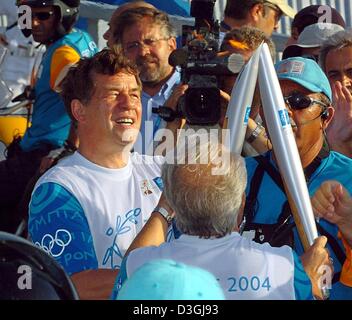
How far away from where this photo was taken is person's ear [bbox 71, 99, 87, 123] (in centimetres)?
444

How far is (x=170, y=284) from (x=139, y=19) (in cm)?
333

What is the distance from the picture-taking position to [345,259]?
3.98 m

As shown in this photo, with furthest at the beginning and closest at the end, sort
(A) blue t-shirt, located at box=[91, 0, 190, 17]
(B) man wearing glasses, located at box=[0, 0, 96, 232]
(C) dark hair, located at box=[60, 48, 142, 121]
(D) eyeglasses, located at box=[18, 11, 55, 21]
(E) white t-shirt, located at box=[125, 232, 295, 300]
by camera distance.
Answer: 1. (A) blue t-shirt, located at box=[91, 0, 190, 17]
2. (D) eyeglasses, located at box=[18, 11, 55, 21]
3. (B) man wearing glasses, located at box=[0, 0, 96, 232]
4. (C) dark hair, located at box=[60, 48, 142, 121]
5. (E) white t-shirt, located at box=[125, 232, 295, 300]

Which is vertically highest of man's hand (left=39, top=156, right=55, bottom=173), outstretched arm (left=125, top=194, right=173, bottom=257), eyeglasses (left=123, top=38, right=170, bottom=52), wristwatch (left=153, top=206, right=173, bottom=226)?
eyeglasses (left=123, top=38, right=170, bottom=52)

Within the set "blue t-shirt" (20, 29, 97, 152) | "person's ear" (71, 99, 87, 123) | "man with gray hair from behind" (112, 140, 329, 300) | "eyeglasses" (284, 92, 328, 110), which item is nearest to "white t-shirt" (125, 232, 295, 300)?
"man with gray hair from behind" (112, 140, 329, 300)

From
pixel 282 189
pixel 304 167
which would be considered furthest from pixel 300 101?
pixel 282 189

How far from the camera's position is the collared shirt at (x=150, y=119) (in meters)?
5.45

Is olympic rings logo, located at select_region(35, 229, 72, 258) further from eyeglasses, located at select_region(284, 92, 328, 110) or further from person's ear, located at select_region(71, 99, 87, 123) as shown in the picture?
eyeglasses, located at select_region(284, 92, 328, 110)

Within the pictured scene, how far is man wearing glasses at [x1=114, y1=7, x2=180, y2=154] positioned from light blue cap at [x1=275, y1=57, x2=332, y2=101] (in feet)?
4.47

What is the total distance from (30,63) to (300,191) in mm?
3521

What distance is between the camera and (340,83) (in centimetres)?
504

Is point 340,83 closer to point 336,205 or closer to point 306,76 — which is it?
point 306,76

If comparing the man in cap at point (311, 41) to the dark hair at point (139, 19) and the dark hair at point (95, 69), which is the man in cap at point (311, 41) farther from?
the dark hair at point (95, 69)
